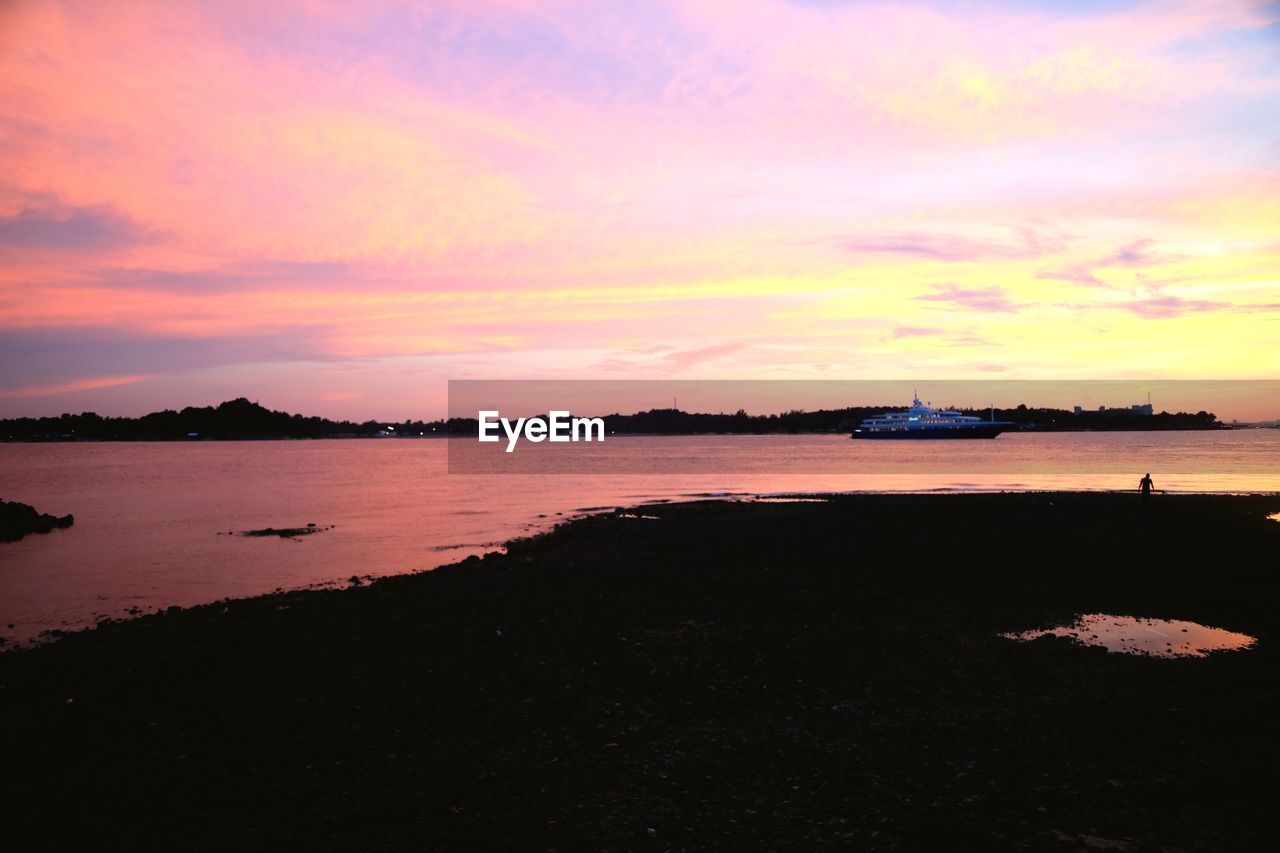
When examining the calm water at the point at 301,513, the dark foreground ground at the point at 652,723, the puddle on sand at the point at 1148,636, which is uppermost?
the dark foreground ground at the point at 652,723

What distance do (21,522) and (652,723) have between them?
44.2 metres

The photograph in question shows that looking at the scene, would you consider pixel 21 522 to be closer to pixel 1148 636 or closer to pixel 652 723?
pixel 652 723

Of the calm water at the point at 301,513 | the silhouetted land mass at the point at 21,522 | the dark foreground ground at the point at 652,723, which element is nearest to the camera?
the dark foreground ground at the point at 652,723

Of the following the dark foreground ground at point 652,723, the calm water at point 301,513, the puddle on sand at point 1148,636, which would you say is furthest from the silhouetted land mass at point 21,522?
the puddle on sand at point 1148,636

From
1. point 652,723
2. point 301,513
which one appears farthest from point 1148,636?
point 301,513

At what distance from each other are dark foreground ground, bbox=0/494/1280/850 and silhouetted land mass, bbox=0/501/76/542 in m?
26.6

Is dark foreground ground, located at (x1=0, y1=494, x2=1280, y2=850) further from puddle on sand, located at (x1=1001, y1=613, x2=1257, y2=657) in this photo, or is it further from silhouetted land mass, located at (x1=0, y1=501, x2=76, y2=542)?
silhouetted land mass, located at (x1=0, y1=501, x2=76, y2=542)

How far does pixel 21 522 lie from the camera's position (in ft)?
134

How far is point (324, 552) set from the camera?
111ft

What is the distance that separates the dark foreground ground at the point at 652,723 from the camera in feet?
26.1

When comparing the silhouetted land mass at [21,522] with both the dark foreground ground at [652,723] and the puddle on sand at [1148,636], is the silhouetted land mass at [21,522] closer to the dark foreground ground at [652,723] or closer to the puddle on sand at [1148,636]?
the dark foreground ground at [652,723]

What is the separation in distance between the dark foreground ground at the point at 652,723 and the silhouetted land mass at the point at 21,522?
26.6 m

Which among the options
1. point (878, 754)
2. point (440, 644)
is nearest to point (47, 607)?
point (440, 644)

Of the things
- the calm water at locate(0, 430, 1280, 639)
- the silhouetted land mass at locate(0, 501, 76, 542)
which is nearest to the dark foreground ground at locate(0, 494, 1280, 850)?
the calm water at locate(0, 430, 1280, 639)
